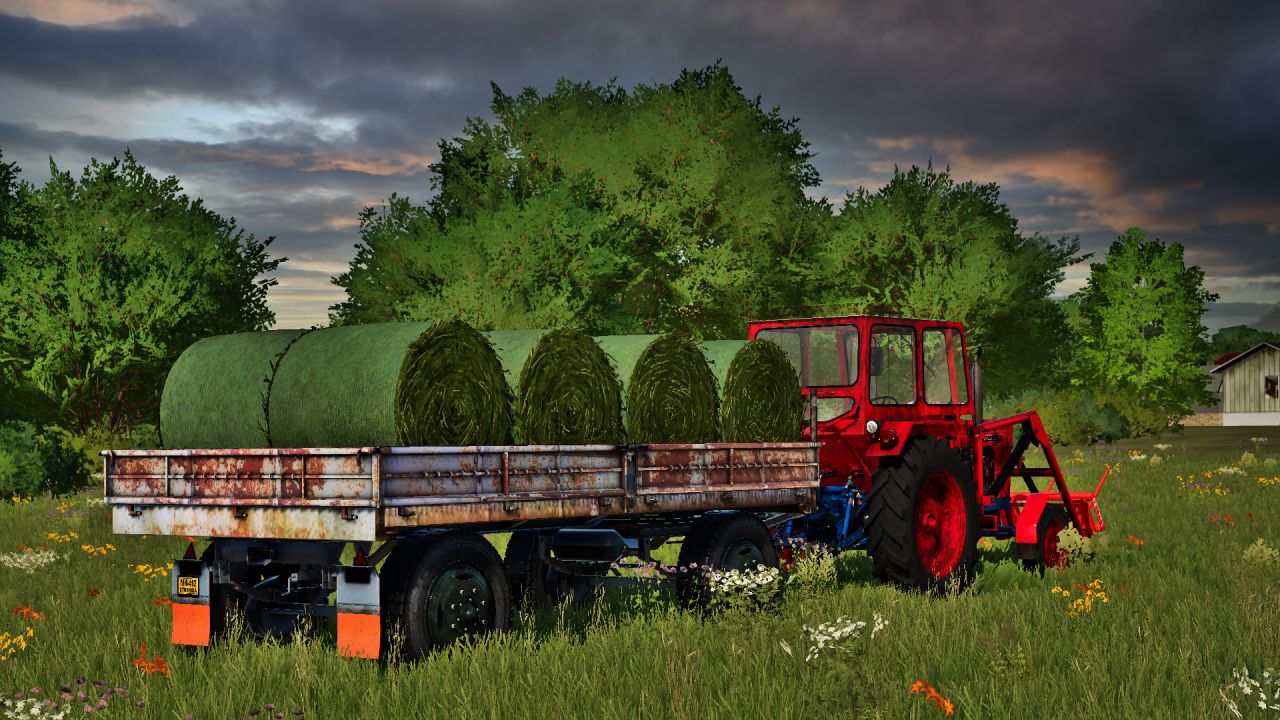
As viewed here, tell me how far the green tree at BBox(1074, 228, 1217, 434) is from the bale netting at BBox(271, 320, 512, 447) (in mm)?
56309

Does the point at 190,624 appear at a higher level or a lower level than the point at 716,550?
lower

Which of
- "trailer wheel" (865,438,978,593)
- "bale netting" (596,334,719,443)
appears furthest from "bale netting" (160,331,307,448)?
"trailer wheel" (865,438,978,593)

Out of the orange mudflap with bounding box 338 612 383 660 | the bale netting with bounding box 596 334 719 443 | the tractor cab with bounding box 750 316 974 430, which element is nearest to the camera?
the orange mudflap with bounding box 338 612 383 660

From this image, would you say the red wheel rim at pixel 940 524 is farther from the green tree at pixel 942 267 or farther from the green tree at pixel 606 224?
the green tree at pixel 942 267

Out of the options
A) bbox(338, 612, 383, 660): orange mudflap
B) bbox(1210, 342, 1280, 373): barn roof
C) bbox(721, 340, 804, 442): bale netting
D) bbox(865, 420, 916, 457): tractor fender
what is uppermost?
bbox(1210, 342, 1280, 373): barn roof

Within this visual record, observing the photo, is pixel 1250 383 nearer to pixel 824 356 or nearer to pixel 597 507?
pixel 824 356

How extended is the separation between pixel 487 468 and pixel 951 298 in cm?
3442

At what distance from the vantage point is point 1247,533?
48.9 feet

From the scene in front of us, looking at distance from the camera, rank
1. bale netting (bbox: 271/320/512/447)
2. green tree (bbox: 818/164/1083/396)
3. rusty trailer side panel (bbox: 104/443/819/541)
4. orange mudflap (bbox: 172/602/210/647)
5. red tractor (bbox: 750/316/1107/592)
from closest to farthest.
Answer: rusty trailer side panel (bbox: 104/443/819/541), bale netting (bbox: 271/320/512/447), orange mudflap (bbox: 172/602/210/647), red tractor (bbox: 750/316/1107/592), green tree (bbox: 818/164/1083/396)

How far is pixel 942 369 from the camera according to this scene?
40.5ft

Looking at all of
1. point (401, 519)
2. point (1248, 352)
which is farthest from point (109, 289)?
point (1248, 352)

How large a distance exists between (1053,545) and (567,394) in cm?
658

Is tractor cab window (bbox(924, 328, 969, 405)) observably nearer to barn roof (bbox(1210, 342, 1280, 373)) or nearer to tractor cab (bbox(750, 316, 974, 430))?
tractor cab (bbox(750, 316, 974, 430))

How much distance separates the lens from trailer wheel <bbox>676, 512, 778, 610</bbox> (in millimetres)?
9555
